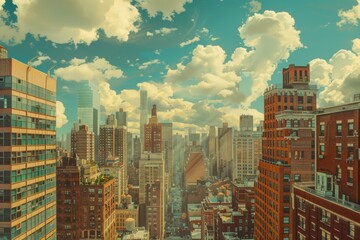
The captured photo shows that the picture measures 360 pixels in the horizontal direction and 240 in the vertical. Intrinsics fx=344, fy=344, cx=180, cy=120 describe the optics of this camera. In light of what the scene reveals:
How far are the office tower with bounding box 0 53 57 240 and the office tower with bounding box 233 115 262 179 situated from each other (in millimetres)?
129223

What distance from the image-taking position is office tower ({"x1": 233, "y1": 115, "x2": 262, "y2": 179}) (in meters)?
154

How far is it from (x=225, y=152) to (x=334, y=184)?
469 ft

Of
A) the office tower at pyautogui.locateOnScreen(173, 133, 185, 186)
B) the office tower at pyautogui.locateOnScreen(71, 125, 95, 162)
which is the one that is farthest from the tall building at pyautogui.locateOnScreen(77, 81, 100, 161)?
the office tower at pyautogui.locateOnScreen(173, 133, 185, 186)

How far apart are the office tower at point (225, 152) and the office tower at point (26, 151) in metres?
122

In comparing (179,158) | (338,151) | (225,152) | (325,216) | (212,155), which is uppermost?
(338,151)

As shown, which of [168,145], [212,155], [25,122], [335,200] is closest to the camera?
[335,200]

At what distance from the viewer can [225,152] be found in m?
166

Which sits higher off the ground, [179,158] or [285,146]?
[285,146]

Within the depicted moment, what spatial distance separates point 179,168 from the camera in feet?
647

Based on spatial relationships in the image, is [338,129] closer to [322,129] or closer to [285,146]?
[322,129]

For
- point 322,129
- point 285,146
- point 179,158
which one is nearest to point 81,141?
point 179,158

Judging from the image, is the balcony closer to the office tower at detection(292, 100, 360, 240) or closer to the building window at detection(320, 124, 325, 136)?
the office tower at detection(292, 100, 360, 240)

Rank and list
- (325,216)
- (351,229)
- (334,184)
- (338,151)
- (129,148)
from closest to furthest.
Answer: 1. (351,229)
2. (325,216)
3. (338,151)
4. (334,184)
5. (129,148)

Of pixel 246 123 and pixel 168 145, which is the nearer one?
pixel 246 123
